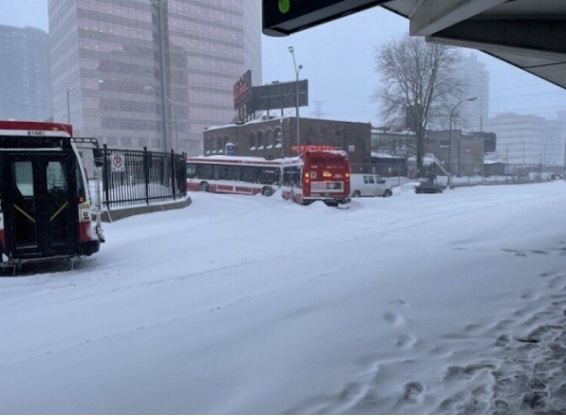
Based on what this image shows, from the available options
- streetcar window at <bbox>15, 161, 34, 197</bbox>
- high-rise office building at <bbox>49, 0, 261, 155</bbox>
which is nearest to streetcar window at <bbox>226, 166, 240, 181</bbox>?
streetcar window at <bbox>15, 161, 34, 197</bbox>

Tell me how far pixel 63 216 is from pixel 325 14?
7653mm

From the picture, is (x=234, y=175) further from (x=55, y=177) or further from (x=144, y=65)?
(x=144, y=65)

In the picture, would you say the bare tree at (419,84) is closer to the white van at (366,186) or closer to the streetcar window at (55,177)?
the white van at (366,186)

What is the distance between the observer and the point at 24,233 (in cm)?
Answer: 959

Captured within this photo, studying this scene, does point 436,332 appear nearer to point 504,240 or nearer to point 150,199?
point 504,240

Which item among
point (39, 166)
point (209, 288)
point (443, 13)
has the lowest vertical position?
point (209, 288)

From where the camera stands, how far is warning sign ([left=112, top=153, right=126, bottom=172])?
15914mm

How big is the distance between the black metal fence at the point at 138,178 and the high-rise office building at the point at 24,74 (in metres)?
73.2

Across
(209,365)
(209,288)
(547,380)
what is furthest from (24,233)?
(547,380)

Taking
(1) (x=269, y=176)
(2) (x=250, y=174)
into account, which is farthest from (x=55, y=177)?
(2) (x=250, y=174)

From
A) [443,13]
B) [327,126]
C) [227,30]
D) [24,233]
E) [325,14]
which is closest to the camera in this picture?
[325,14]

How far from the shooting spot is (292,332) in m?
5.52

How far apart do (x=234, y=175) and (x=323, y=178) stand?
37.4 ft

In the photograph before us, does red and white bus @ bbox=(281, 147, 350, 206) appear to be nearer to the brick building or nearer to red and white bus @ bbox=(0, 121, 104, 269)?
red and white bus @ bbox=(0, 121, 104, 269)
